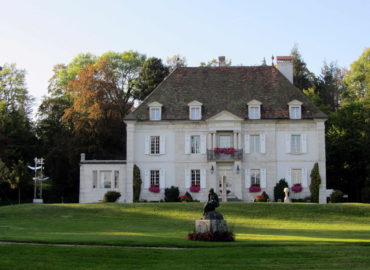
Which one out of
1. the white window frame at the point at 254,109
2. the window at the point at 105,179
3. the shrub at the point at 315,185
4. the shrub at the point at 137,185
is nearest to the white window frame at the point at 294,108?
→ the white window frame at the point at 254,109

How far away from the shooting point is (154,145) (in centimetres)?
4481

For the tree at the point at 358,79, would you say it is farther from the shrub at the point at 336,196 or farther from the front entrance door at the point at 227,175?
the front entrance door at the point at 227,175

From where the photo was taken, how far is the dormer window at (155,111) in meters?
44.8

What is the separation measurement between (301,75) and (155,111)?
1208 inches

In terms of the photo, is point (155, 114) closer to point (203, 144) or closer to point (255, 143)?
point (203, 144)

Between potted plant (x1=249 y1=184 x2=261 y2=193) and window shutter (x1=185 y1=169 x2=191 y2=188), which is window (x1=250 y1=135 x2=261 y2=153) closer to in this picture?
potted plant (x1=249 y1=184 x2=261 y2=193)

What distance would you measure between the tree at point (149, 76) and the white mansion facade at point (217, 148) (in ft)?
48.0

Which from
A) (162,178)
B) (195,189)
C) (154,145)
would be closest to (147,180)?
(162,178)

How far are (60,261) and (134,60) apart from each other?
5135 cm

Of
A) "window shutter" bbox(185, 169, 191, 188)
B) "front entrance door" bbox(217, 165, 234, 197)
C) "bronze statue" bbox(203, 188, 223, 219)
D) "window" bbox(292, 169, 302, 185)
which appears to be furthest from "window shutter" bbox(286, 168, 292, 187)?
"bronze statue" bbox(203, 188, 223, 219)

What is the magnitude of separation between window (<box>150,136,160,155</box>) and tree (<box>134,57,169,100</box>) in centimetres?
1602

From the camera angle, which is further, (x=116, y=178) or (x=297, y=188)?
(x=116, y=178)

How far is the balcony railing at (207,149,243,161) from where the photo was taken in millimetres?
43531

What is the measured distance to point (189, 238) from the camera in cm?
1967
